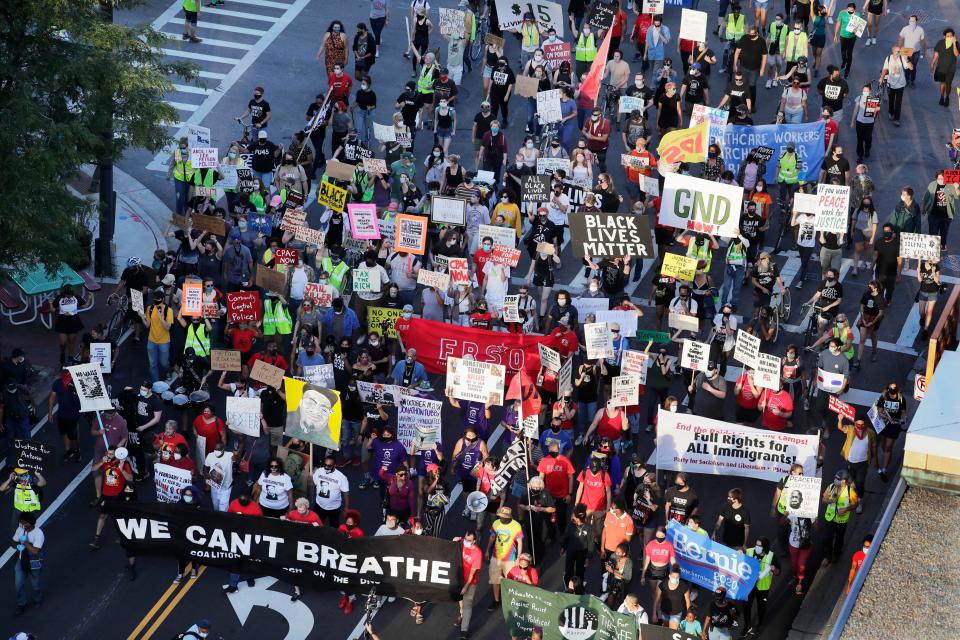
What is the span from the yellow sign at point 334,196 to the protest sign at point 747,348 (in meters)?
8.31

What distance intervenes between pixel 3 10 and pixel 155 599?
1029cm

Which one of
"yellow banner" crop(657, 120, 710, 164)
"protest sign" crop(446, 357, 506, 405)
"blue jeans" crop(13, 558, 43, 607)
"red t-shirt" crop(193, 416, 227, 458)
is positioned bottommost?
"blue jeans" crop(13, 558, 43, 607)

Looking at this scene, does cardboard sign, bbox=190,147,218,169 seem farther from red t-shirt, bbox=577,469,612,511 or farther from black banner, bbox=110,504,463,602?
red t-shirt, bbox=577,469,612,511

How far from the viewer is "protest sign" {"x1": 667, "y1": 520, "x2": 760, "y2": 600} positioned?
2389cm

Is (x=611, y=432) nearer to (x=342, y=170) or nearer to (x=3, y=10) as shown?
(x=342, y=170)

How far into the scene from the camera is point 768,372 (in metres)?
27.2

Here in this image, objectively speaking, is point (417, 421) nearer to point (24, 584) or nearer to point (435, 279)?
point (435, 279)

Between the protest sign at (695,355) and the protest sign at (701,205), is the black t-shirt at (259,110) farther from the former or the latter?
the protest sign at (695,355)

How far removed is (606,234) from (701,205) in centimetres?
193

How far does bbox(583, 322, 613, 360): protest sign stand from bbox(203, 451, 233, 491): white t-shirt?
5.97m

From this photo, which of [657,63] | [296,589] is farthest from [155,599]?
[657,63]

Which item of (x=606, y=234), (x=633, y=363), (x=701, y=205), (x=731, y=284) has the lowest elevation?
(x=633, y=363)

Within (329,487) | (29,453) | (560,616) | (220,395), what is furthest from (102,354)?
(560,616)

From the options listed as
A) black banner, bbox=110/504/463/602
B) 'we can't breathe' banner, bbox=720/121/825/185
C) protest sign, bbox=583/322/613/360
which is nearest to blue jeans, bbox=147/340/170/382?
black banner, bbox=110/504/463/602
